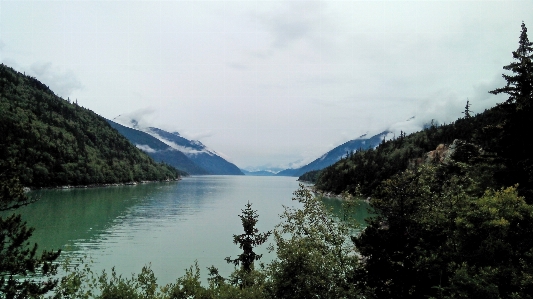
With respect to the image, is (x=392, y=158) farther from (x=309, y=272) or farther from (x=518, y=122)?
(x=309, y=272)

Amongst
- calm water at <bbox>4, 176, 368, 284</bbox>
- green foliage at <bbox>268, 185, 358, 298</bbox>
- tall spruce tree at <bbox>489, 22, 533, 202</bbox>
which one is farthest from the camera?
calm water at <bbox>4, 176, 368, 284</bbox>

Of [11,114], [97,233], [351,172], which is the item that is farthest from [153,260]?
[11,114]

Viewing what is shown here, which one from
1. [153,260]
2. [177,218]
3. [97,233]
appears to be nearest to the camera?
[153,260]

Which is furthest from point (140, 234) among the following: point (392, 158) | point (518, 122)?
point (392, 158)

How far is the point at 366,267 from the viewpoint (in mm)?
18297

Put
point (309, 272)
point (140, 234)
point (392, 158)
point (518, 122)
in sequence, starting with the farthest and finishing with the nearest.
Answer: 1. point (392, 158)
2. point (140, 234)
3. point (518, 122)
4. point (309, 272)

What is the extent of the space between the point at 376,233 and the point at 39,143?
202m

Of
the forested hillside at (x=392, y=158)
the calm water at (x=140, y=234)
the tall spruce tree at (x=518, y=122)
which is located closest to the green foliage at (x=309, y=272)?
the tall spruce tree at (x=518, y=122)

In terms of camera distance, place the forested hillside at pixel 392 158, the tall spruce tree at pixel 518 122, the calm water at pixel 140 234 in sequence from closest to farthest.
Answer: the tall spruce tree at pixel 518 122 → the calm water at pixel 140 234 → the forested hillside at pixel 392 158

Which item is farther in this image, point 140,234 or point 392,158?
point 392,158

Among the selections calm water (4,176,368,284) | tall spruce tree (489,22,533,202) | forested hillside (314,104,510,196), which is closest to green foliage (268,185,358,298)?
tall spruce tree (489,22,533,202)

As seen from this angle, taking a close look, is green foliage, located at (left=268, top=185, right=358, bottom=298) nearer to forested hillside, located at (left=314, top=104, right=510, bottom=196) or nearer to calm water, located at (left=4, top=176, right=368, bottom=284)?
calm water, located at (left=4, top=176, right=368, bottom=284)

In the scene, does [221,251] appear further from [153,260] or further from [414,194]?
[414,194]

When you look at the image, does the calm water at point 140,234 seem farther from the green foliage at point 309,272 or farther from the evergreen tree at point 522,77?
the evergreen tree at point 522,77
